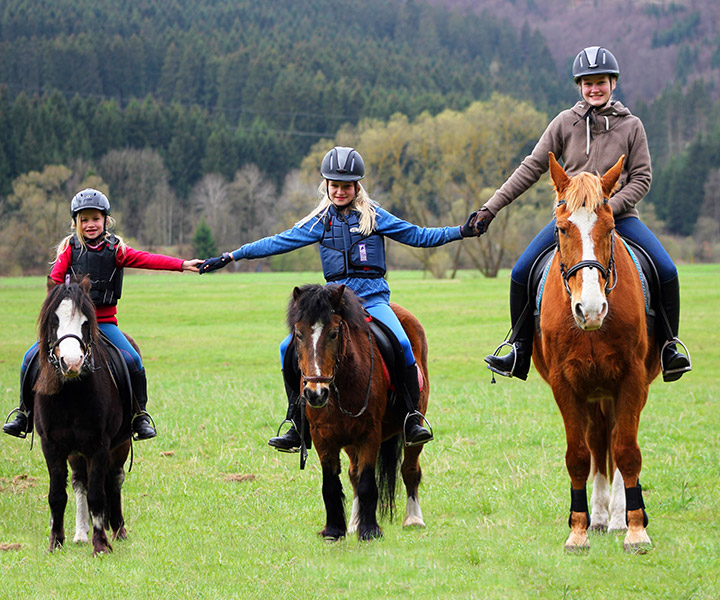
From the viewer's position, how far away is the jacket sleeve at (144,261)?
7570 mm

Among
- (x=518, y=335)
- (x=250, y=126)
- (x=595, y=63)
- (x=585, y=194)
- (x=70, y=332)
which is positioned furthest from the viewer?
(x=250, y=126)

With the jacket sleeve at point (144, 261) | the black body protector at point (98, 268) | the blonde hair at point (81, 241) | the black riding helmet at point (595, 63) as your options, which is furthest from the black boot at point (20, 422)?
the black riding helmet at point (595, 63)

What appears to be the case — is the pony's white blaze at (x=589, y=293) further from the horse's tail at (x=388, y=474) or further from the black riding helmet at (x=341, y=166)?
the horse's tail at (x=388, y=474)

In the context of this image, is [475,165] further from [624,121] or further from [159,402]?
[624,121]

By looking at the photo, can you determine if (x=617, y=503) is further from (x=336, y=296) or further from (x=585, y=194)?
(x=336, y=296)

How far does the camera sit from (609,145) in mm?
6980

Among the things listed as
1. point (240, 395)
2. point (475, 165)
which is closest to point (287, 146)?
point (475, 165)

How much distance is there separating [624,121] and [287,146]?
360 ft

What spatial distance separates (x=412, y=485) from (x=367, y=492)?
39.7 inches

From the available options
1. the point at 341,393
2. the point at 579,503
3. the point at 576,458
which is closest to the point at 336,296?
the point at 341,393

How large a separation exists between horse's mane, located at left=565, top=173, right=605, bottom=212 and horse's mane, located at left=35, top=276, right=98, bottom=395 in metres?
3.78

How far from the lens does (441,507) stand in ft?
26.1

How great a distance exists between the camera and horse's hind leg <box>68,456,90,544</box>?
723cm

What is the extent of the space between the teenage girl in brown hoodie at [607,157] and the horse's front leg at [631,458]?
81cm
